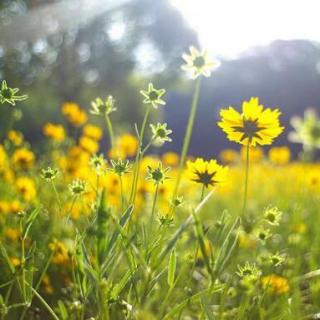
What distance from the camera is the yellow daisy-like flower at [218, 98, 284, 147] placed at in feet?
3.35

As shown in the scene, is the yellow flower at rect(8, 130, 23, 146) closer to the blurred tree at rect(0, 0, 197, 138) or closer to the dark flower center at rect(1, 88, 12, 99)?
the dark flower center at rect(1, 88, 12, 99)

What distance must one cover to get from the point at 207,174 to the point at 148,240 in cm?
19

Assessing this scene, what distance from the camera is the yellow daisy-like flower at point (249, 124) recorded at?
3.35 feet

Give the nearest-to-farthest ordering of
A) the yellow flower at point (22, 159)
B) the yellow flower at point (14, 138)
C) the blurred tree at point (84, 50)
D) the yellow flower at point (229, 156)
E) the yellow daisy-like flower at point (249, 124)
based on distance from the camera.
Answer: the yellow daisy-like flower at point (249, 124), the yellow flower at point (14, 138), the yellow flower at point (22, 159), the yellow flower at point (229, 156), the blurred tree at point (84, 50)

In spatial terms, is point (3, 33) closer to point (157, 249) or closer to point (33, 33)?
point (33, 33)

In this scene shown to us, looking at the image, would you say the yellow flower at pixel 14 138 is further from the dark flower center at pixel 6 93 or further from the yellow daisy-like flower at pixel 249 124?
the yellow daisy-like flower at pixel 249 124

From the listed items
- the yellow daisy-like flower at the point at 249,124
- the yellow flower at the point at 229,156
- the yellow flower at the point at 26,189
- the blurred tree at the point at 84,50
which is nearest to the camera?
the yellow daisy-like flower at the point at 249,124

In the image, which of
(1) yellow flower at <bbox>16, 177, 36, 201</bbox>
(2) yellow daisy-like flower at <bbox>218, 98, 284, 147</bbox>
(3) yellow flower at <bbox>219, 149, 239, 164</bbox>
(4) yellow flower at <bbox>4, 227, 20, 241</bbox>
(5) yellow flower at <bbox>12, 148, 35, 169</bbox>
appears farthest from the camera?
(3) yellow flower at <bbox>219, 149, 239, 164</bbox>

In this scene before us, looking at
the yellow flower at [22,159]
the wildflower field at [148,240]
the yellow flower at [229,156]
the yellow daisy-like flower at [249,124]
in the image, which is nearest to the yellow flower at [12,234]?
the wildflower field at [148,240]

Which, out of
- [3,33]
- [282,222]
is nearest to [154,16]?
[3,33]

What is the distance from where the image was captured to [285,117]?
64.3 feet

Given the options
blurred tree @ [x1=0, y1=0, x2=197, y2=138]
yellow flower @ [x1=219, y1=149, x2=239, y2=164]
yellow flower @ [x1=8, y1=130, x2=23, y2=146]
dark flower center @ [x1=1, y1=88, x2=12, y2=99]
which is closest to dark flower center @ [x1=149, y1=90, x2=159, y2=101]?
dark flower center @ [x1=1, y1=88, x2=12, y2=99]

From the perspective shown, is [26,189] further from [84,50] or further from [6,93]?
[84,50]

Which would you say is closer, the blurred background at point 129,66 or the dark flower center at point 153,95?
the dark flower center at point 153,95
